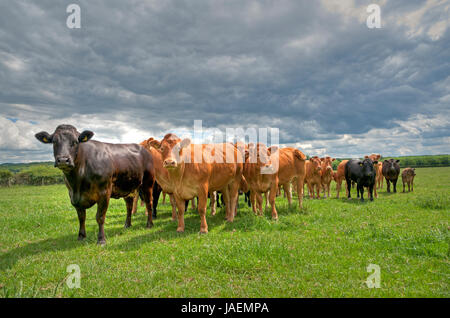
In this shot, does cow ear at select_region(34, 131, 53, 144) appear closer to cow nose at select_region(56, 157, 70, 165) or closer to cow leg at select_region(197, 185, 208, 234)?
cow nose at select_region(56, 157, 70, 165)

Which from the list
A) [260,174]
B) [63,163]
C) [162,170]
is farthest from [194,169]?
[63,163]

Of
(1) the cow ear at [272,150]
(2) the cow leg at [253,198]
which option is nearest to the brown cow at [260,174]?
(2) the cow leg at [253,198]

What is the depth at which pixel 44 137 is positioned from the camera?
5844mm

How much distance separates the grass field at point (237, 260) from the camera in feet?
12.3

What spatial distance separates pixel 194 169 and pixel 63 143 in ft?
10.8

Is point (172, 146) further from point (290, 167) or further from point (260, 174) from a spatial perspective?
point (290, 167)

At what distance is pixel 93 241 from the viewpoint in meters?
6.54

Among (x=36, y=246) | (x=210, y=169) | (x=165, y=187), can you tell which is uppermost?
(x=210, y=169)

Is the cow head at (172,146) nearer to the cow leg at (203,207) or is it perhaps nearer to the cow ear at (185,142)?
the cow ear at (185,142)

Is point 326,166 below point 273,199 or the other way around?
the other way around
